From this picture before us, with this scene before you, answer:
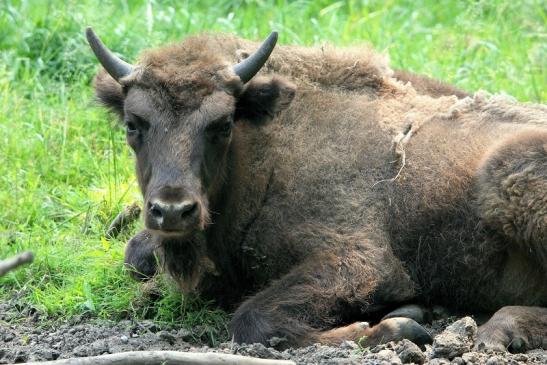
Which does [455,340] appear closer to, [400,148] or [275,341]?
[275,341]

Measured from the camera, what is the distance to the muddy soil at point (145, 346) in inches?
251

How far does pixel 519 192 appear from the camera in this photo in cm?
739

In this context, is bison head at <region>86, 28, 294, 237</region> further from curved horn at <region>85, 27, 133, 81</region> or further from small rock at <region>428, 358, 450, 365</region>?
small rock at <region>428, 358, 450, 365</region>

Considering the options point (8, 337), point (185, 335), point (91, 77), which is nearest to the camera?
point (8, 337)

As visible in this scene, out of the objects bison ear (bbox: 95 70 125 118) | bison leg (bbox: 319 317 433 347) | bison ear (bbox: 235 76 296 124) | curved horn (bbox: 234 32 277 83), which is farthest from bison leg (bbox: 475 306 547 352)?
bison ear (bbox: 95 70 125 118)

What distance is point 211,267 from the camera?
7.56 m

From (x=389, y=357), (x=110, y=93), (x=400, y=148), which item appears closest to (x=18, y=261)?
(x=389, y=357)

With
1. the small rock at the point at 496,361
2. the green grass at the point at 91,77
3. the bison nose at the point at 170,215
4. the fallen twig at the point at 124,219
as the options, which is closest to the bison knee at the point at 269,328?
the green grass at the point at 91,77

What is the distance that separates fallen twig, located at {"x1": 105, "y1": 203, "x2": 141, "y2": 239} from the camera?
28.8ft

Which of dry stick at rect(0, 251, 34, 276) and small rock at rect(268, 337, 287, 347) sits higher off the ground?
dry stick at rect(0, 251, 34, 276)

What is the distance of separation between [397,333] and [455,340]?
1.34 feet

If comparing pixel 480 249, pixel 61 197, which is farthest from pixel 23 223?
pixel 480 249

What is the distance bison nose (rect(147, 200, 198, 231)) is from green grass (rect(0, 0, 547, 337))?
1028 millimetres

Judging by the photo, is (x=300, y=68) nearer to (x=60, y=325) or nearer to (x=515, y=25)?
(x=60, y=325)
